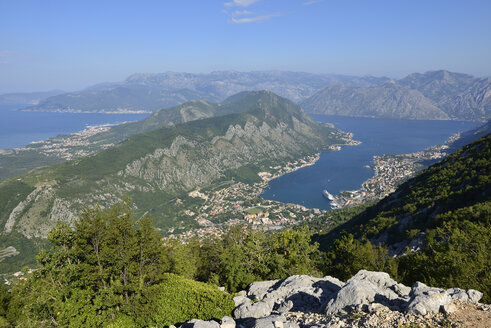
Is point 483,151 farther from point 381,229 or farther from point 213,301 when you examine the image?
point 213,301

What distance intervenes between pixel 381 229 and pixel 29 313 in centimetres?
6294

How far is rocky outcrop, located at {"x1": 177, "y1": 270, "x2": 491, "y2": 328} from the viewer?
645 inches

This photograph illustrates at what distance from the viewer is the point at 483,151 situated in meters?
69.0

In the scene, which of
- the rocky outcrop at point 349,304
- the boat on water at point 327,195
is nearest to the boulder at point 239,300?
the rocky outcrop at point 349,304

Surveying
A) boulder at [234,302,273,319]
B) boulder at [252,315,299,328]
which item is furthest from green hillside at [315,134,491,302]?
boulder at [234,302,273,319]

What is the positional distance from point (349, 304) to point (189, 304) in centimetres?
1417

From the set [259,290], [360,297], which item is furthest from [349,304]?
[259,290]

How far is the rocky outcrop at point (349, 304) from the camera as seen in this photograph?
16.4 meters

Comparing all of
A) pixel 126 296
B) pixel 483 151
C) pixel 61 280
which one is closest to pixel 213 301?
pixel 126 296

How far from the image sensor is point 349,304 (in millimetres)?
18797

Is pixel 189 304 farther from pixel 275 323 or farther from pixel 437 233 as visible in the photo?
pixel 437 233

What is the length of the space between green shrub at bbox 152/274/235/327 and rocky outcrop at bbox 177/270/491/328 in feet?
4.89

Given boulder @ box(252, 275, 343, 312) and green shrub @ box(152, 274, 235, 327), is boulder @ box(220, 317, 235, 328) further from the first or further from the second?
boulder @ box(252, 275, 343, 312)

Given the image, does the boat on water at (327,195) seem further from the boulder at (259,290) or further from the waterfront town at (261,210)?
the boulder at (259,290)
